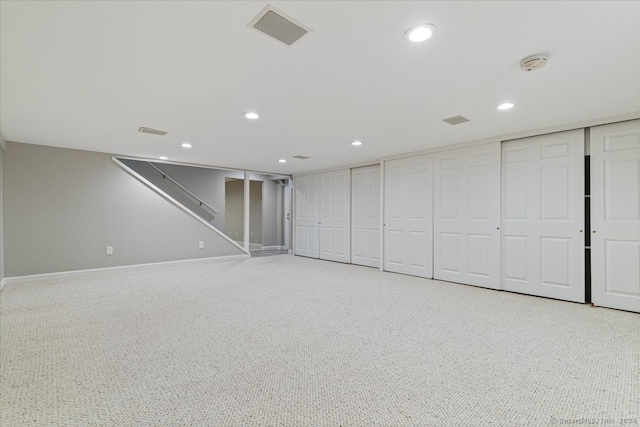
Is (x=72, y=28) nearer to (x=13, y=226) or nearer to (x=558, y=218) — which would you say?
(x=13, y=226)

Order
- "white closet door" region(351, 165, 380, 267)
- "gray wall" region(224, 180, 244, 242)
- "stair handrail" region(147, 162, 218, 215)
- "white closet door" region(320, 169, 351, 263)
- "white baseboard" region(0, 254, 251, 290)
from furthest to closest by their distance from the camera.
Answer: "gray wall" region(224, 180, 244, 242)
"stair handrail" region(147, 162, 218, 215)
"white closet door" region(320, 169, 351, 263)
"white closet door" region(351, 165, 380, 267)
"white baseboard" region(0, 254, 251, 290)

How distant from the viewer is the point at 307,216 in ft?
24.5

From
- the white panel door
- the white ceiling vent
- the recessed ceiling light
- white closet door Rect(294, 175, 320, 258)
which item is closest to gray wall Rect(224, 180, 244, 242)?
white closet door Rect(294, 175, 320, 258)

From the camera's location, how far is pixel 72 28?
1725mm

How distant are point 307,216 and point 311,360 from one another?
5492mm

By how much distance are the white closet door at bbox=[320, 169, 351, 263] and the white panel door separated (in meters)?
2.12

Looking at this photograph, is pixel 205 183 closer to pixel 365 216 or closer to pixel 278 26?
pixel 365 216

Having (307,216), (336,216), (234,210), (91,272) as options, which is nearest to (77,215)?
(91,272)

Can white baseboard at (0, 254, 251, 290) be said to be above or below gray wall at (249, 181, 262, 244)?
below

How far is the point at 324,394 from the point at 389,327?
3.92 ft

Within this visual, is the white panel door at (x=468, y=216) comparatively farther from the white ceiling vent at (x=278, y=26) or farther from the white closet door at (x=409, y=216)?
the white ceiling vent at (x=278, y=26)

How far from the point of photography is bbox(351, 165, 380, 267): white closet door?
591 centimetres

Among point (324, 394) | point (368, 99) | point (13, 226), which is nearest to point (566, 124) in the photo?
point (368, 99)

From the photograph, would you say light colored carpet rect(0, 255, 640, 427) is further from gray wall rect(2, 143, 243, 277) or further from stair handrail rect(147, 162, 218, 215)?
stair handrail rect(147, 162, 218, 215)
